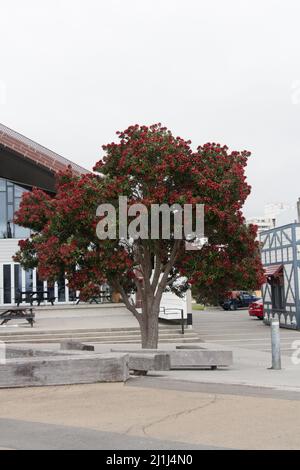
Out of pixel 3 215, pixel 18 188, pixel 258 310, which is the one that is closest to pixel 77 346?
pixel 258 310

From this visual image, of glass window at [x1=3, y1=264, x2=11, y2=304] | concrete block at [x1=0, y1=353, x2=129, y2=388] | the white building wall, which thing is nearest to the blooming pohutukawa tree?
concrete block at [x1=0, y1=353, x2=129, y2=388]

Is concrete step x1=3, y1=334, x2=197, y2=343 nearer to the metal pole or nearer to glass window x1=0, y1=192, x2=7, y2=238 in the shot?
the metal pole

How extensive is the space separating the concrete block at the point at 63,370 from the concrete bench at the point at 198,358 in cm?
233

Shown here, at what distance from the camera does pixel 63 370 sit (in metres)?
9.79

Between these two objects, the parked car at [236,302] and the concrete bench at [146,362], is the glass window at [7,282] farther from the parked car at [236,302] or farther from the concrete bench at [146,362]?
the concrete bench at [146,362]

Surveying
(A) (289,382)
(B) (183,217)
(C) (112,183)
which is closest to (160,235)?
(B) (183,217)

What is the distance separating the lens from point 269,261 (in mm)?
27656

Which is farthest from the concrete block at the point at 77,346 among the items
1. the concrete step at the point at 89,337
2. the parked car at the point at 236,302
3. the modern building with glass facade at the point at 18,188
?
the parked car at the point at 236,302

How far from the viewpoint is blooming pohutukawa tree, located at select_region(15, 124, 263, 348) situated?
464 inches

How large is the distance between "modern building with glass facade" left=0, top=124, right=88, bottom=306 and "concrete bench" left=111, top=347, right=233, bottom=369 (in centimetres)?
1706

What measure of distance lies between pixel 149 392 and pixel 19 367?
221cm

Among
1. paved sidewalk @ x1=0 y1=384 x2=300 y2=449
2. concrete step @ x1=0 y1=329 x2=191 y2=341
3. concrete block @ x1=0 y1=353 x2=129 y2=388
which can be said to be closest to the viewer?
paved sidewalk @ x1=0 y1=384 x2=300 y2=449

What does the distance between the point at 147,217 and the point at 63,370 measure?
11.6 ft

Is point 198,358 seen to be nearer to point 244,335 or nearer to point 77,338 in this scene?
point 77,338
